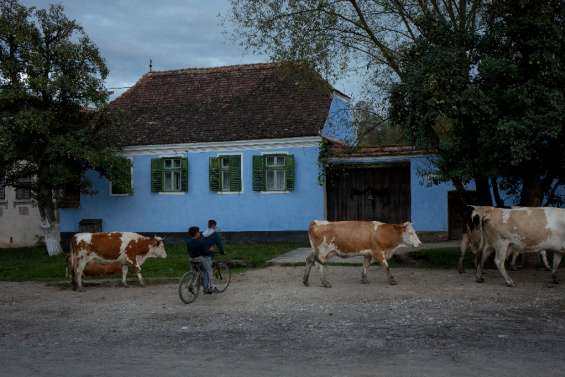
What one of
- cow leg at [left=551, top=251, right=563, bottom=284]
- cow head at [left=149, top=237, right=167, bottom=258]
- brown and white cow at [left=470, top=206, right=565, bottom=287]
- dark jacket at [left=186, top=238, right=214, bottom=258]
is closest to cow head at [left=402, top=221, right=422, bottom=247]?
brown and white cow at [left=470, top=206, right=565, bottom=287]

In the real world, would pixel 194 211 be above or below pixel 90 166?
below

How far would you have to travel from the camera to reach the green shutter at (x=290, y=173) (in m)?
23.5

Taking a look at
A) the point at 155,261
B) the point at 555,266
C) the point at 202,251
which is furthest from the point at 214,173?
the point at 555,266

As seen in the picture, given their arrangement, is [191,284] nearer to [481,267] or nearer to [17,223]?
[481,267]

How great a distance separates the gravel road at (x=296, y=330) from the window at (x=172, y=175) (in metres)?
11.2

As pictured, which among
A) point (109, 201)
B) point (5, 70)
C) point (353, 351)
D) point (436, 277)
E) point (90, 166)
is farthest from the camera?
point (109, 201)

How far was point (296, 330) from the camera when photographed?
356 inches

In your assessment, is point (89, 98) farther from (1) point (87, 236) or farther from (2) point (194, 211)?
(1) point (87, 236)

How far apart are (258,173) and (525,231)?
12.3 meters

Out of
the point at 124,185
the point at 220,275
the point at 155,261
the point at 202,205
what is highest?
the point at 124,185

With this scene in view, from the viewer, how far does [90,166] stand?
A: 941 inches

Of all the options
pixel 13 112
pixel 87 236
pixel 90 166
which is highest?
pixel 13 112

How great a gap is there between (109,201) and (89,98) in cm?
497

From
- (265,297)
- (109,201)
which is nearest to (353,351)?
(265,297)
